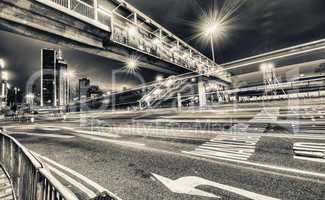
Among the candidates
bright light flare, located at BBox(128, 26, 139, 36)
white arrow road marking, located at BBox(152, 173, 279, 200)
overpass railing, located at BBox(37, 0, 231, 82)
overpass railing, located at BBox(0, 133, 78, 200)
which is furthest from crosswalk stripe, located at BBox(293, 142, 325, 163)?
bright light flare, located at BBox(128, 26, 139, 36)

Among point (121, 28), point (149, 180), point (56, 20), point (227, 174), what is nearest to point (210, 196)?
point (227, 174)

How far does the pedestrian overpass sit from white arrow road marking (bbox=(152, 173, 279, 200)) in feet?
41.1

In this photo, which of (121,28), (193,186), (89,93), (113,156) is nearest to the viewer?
(193,186)

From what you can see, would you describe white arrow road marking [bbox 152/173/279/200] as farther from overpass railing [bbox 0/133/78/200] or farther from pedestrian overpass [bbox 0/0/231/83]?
pedestrian overpass [bbox 0/0/231/83]

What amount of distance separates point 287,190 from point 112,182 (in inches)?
141

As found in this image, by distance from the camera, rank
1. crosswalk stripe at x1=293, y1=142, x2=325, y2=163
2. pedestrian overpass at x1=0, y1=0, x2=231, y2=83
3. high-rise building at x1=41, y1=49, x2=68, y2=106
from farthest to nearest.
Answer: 1. high-rise building at x1=41, y1=49, x2=68, y2=106
2. pedestrian overpass at x1=0, y1=0, x2=231, y2=83
3. crosswalk stripe at x1=293, y1=142, x2=325, y2=163

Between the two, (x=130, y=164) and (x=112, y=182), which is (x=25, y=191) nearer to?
(x=112, y=182)

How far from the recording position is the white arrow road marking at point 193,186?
2.89 m

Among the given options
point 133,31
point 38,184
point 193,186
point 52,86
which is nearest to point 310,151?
point 193,186

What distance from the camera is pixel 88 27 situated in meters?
13.4

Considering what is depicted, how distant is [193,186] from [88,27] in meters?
14.5

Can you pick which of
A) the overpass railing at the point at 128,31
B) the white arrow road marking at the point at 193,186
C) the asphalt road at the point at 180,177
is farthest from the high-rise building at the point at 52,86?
the white arrow road marking at the point at 193,186

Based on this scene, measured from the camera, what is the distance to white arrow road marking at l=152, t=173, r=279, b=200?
9.47 ft

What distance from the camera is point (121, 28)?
1748 cm
